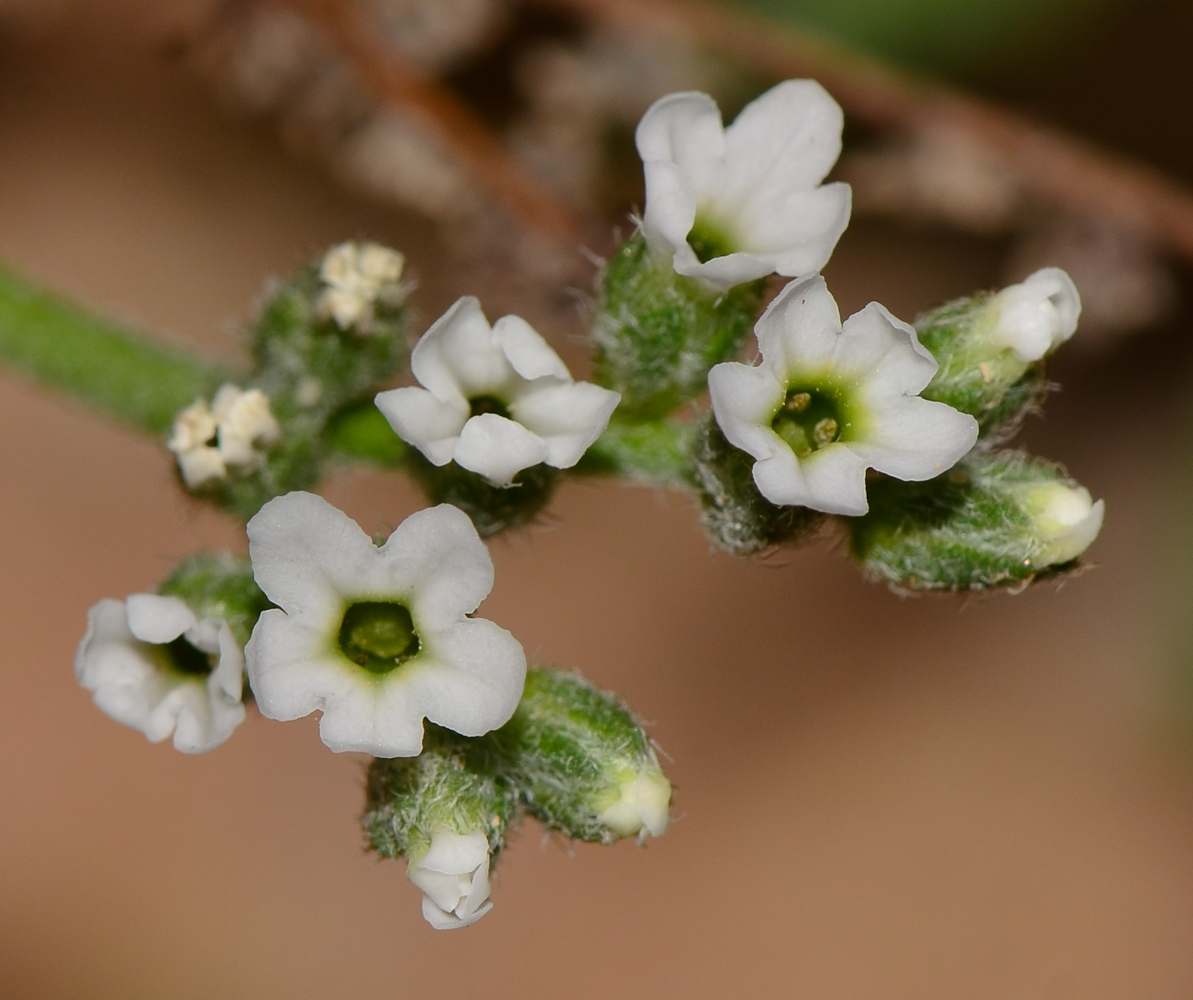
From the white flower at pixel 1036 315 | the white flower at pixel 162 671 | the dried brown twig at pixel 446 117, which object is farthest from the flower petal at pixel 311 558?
the dried brown twig at pixel 446 117

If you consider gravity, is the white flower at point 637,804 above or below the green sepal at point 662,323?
below

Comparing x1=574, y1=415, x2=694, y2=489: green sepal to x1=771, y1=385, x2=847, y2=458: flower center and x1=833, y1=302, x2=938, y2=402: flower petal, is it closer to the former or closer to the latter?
x1=771, y1=385, x2=847, y2=458: flower center

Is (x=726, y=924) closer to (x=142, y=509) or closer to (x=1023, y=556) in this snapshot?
(x=142, y=509)

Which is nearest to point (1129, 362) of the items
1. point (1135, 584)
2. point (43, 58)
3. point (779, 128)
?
point (1135, 584)

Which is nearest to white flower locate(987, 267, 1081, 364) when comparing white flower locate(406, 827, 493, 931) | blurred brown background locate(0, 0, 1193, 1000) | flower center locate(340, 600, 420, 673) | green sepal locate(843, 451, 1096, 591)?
green sepal locate(843, 451, 1096, 591)

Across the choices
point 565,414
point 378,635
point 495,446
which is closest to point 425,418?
point 495,446

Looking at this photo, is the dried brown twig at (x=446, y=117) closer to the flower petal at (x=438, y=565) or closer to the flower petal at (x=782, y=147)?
the flower petal at (x=782, y=147)

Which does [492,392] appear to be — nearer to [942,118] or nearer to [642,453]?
[642,453]
